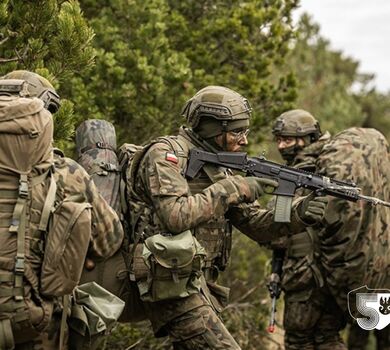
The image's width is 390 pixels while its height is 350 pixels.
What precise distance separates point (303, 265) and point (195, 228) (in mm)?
2139

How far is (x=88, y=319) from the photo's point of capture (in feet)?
15.9

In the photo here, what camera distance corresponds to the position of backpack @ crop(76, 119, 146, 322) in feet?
19.6

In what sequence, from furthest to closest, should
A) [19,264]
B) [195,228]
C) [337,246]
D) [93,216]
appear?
[337,246] < [195,228] < [93,216] < [19,264]

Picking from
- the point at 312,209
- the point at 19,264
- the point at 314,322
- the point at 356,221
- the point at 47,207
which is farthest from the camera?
the point at 314,322

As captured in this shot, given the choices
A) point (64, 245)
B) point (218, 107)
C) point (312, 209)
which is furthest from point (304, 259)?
point (64, 245)

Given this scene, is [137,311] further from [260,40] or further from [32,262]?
[260,40]

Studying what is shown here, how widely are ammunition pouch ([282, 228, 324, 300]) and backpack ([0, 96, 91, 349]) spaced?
11.6ft

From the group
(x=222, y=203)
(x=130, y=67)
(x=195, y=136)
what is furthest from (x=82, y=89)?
(x=222, y=203)

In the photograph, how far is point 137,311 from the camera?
6.11 m

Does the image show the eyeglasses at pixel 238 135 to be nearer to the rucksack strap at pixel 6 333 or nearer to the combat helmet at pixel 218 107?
the combat helmet at pixel 218 107

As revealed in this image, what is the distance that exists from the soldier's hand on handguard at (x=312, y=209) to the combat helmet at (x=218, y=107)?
2.40ft

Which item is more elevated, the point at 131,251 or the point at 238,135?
the point at 238,135

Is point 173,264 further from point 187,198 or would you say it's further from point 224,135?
point 224,135

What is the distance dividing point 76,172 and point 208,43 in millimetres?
5892
